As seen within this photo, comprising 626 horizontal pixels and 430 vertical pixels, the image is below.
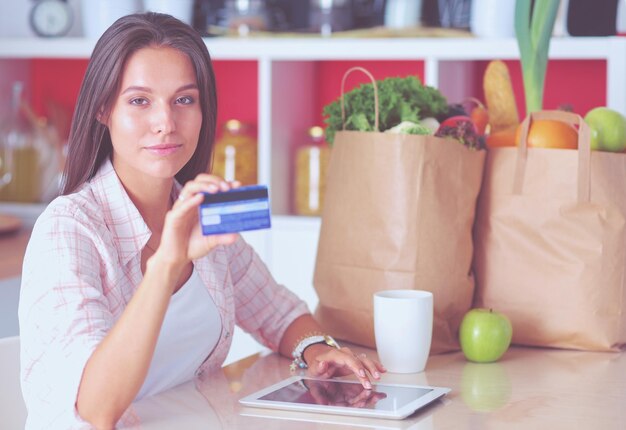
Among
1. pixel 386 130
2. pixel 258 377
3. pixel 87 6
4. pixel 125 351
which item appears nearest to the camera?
pixel 125 351

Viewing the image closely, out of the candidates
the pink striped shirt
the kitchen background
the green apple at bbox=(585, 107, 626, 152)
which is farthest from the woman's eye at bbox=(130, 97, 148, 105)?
the kitchen background

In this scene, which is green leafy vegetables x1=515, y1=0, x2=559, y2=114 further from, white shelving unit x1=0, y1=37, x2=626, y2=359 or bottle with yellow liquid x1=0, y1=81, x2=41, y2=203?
bottle with yellow liquid x1=0, y1=81, x2=41, y2=203

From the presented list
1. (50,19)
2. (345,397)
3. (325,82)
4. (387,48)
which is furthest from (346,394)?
(50,19)

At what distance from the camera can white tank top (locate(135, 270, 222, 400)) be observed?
1.48 meters

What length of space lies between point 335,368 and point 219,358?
19cm

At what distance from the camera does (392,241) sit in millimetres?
1599

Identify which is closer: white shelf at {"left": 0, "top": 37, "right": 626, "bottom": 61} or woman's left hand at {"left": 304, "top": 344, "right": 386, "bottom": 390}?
woman's left hand at {"left": 304, "top": 344, "right": 386, "bottom": 390}

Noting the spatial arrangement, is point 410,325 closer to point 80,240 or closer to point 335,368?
point 335,368

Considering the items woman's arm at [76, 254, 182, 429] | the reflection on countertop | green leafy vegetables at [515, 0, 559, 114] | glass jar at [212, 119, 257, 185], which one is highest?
green leafy vegetables at [515, 0, 559, 114]

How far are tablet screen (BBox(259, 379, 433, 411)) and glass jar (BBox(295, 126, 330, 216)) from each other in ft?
4.87

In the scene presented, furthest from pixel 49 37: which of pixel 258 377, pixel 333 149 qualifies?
pixel 258 377

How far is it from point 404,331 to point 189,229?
41 cm

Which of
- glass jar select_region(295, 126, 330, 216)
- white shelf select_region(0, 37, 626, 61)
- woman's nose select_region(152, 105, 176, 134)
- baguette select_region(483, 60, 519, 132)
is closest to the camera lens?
woman's nose select_region(152, 105, 176, 134)

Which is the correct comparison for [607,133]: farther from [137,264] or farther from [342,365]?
[137,264]
